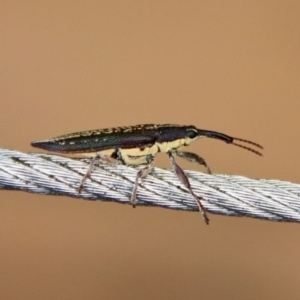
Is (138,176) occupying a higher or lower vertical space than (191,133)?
lower

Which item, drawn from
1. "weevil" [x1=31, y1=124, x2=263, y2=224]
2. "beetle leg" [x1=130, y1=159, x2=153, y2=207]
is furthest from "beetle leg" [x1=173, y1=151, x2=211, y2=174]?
"beetle leg" [x1=130, y1=159, x2=153, y2=207]

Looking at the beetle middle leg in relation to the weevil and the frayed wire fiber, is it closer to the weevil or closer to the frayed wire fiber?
the frayed wire fiber

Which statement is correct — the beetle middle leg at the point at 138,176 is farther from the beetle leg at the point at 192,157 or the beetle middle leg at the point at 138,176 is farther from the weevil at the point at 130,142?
the beetle leg at the point at 192,157

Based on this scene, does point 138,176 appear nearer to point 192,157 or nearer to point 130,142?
point 130,142

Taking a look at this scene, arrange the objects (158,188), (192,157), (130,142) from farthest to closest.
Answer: (192,157)
(130,142)
(158,188)

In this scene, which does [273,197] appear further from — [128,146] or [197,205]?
[128,146]

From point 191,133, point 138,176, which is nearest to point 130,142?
point 191,133

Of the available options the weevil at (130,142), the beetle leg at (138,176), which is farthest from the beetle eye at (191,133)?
the beetle leg at (138,176)

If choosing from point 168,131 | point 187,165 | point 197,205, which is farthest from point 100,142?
point 187,165
